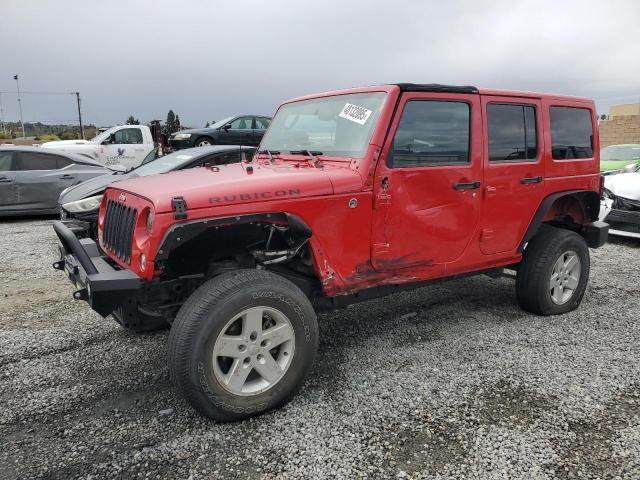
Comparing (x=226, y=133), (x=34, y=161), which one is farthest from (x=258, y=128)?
(x=34, y=161)

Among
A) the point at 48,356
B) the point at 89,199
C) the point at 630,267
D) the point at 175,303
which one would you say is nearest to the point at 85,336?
the point at 48,356

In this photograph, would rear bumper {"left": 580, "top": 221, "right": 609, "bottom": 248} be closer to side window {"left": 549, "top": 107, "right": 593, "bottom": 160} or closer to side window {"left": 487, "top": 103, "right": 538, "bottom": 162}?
side window {"left": 549, "top": 107, "right": 593, "bottom": 160}

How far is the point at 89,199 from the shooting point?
7027mm

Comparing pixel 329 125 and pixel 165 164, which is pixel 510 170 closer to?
pixel 329 125

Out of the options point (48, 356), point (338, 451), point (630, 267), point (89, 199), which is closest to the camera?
point (338, 451)

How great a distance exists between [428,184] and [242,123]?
13.7 meters

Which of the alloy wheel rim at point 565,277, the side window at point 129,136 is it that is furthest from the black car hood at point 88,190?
the side window at point 129,136

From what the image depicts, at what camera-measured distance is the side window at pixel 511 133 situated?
401cm

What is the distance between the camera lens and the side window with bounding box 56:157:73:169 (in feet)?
33.0

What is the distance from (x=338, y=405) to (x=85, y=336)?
2333 mm

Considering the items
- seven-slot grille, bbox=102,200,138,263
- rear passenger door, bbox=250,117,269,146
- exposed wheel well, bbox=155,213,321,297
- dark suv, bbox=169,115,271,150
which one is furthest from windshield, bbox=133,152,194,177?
rear passenger door, bbox=250,117,269,146

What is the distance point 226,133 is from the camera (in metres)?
16.2

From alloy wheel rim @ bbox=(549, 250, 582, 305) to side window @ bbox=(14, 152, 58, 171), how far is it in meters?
9.32

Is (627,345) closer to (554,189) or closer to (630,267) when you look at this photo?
(554,189)
